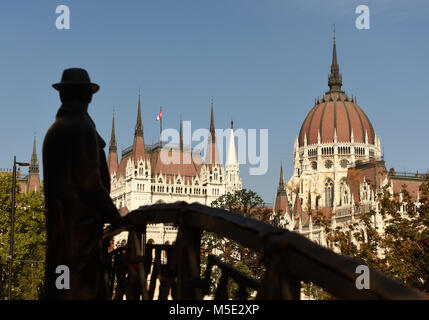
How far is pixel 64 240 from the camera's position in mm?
6266

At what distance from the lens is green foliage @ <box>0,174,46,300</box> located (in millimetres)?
41562

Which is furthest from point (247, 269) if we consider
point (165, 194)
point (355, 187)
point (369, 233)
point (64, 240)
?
point (165, 194)

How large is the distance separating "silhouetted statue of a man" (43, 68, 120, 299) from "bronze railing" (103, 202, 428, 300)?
1.43 feet

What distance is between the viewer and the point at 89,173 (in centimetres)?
631

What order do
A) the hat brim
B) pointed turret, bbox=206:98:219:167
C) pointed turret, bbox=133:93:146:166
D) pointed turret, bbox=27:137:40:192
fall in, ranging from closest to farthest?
1. the hat brim
2. pointed turret, bbox=27:137:40:192
3. pointed turret, bbox=133:93:146:166
4. pointed turret, bbox=206:98:219:167

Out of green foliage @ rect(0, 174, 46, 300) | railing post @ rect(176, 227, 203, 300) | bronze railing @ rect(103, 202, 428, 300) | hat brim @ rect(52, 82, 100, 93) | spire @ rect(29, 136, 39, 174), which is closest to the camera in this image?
bronze railing @ rect(103, 202, 428, 300)

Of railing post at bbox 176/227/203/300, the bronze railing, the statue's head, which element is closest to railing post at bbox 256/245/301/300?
the bronze railing

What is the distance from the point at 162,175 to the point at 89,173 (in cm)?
12430

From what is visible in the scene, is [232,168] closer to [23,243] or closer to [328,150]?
[328,150]

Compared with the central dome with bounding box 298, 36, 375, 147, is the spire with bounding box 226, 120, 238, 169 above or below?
below

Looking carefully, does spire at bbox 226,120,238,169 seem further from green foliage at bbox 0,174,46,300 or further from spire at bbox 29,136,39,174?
green foliage at bbox 0,174,46,300

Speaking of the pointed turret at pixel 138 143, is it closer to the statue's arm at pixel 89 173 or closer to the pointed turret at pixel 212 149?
the pointed turret at pixel 212 149
